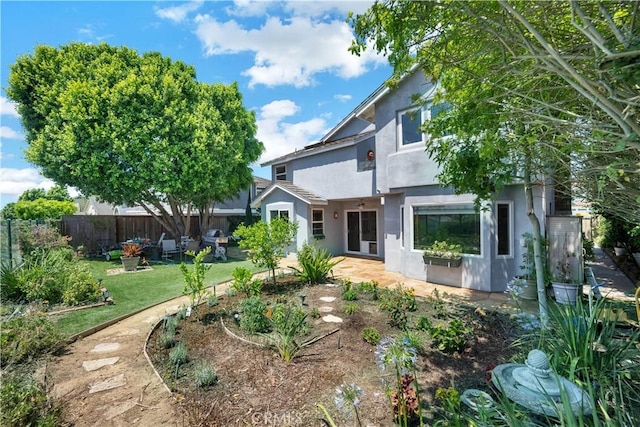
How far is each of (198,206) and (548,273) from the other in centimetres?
1917

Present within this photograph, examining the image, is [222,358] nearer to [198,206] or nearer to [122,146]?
[122,146]

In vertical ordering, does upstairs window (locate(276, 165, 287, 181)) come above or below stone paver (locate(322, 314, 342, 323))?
above

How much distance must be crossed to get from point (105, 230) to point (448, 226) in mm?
19235

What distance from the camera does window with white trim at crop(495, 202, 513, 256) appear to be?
8477 millimetres

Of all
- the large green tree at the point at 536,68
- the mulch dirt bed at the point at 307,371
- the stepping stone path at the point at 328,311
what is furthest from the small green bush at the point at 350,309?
the large green tree at the point at 536,68

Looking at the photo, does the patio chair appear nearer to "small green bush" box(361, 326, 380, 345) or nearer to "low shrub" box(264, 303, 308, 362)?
"low shrub" box(264, 303, 308, 362)

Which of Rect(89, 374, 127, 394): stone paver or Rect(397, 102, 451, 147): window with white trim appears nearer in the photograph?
Rect(89, 374, 127, 394): stone paver

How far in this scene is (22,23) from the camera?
5746 mm

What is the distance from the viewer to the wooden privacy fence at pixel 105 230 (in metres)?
16.3

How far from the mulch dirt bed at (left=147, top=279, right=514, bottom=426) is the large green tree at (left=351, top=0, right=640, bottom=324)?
1.99m

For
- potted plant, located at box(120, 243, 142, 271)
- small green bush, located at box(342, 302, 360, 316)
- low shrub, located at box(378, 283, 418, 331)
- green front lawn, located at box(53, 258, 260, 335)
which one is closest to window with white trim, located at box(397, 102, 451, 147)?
low shrub, located at box(378, 283, 418, 331)

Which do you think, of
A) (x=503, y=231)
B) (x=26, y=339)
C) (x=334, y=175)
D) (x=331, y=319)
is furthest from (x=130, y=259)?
(x=503, y=231)

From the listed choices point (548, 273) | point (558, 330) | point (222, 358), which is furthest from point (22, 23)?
point (548, 273)

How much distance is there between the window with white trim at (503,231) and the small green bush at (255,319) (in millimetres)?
7202
